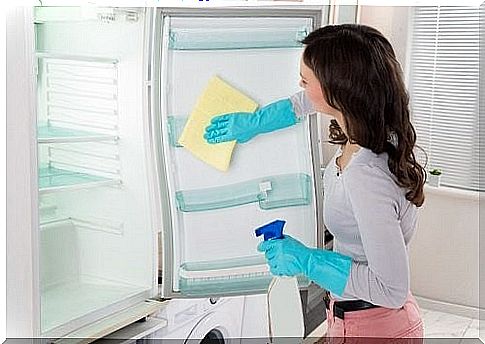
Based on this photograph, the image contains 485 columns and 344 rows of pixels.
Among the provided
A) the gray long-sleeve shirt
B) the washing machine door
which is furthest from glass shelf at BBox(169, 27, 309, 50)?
the washing machine door

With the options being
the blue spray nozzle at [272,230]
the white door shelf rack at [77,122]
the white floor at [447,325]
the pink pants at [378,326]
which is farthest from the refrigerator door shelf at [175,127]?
the white floor at [447,325]

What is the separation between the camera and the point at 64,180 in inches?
62.3

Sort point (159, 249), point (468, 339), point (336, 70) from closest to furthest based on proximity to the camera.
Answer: point (336, 70), point (159, 249), point (468, 339)

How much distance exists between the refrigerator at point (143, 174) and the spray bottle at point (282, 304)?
0.03 meters

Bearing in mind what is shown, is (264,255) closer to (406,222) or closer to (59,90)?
(406,222)

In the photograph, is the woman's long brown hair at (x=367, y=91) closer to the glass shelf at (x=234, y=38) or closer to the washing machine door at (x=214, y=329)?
the glass shelf at (x=234, y=38)

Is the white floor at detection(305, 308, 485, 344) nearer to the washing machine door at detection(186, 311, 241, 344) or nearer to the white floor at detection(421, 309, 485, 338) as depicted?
the white floor at detection(421, 309, 485, 338)

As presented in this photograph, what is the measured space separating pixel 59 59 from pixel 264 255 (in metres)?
0.62

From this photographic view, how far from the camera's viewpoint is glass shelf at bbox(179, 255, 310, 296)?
167 cm

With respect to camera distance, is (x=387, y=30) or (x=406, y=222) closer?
(x=406, y=222)

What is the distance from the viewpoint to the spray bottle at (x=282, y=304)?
1.65m

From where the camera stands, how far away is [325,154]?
1.65 metres

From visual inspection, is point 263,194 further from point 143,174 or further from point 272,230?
point 143,174
